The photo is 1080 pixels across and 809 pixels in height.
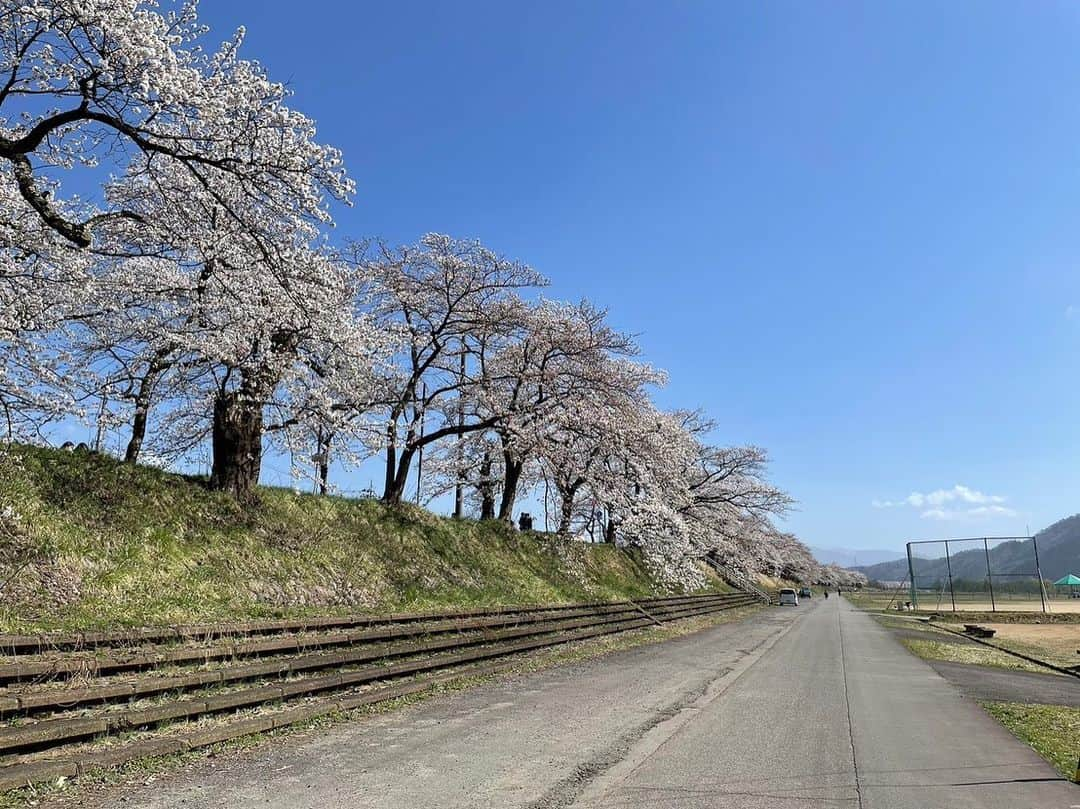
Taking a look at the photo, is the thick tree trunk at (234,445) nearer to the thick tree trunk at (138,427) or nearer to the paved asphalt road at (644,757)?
the thick tree trunk at (138,427)

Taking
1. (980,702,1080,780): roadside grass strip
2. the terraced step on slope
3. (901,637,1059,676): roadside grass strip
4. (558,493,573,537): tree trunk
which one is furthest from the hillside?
(901,637,1059,676): roadside grass strip

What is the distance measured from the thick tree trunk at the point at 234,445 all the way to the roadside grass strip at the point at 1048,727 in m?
12.6

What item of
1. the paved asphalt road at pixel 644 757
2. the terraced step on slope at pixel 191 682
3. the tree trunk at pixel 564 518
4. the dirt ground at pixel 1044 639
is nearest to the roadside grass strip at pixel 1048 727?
the paved asphalt road at pixel 644 757

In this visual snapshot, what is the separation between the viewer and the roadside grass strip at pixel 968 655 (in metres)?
15.9

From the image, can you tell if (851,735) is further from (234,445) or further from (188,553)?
(234,445)

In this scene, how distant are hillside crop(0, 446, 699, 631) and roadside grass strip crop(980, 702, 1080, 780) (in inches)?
383

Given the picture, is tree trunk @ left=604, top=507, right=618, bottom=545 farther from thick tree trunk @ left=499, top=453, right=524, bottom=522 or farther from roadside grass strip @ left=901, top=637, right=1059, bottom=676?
roadside grass strip @ left=901, top=637, right=1059, bottom=676

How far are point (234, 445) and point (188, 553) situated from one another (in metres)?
3.10

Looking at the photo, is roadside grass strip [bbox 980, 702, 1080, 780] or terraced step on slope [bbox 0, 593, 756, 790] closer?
terraced step on slope [bbox 0, 593, 756, 790]

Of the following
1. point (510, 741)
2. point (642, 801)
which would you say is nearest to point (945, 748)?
point (642, 801)

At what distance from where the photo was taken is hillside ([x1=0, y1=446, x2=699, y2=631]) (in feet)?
26.5

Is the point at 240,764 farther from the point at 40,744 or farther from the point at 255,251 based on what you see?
the point at 255,251

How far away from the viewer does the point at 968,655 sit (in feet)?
59.2

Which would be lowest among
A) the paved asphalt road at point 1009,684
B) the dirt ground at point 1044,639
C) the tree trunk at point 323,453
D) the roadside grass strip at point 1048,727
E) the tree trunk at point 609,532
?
the dirt ground at point 1044,639
